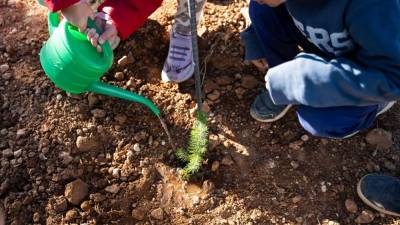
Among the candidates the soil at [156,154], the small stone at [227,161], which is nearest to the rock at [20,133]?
the soil at [156,154]

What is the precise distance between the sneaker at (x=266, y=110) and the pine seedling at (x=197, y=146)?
0.90ft

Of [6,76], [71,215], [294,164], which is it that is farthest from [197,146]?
[6,76]

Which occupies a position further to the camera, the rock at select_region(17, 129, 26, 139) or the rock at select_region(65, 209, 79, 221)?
the rock at select_region(17, 129, 26, 139)

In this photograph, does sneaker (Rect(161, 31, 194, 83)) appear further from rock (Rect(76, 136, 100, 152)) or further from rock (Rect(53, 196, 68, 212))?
rock (Rect(53, 196, 68, 212))

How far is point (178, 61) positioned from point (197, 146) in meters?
0.41

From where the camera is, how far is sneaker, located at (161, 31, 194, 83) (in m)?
1.91

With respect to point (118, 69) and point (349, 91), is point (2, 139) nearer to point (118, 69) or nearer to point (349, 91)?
point (118, 69)

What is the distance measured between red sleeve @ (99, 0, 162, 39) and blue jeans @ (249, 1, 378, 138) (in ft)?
1.35

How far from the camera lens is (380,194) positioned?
1.74m

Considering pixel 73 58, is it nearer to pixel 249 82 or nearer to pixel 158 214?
pixel 158 214

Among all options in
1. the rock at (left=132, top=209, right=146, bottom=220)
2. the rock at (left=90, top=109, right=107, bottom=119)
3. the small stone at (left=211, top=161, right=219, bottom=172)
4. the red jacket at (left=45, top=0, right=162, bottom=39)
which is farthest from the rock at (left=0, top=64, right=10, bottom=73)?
the small stone at (left=211, top=161, right=219, bottom=172)

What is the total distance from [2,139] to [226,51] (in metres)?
0.96

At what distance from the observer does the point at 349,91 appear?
139 cm

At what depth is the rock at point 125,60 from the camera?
6.34 feet
